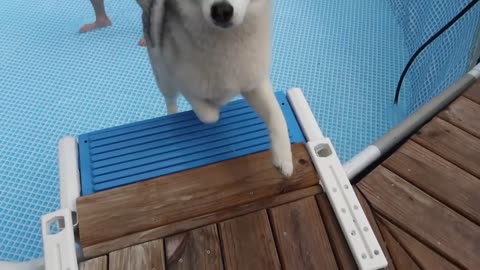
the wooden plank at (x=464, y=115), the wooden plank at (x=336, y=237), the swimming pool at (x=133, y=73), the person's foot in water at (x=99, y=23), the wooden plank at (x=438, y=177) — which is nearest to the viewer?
the wooden plank at (x=336, y=237)

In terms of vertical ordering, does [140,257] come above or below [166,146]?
below

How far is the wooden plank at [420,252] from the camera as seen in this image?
0.93 meters

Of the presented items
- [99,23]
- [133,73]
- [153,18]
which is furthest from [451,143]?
[99,23]

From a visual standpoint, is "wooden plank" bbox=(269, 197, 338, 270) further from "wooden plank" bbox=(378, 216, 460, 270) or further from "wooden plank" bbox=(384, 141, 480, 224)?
"wooden plank" bbox=(384, 141, 480, 224)

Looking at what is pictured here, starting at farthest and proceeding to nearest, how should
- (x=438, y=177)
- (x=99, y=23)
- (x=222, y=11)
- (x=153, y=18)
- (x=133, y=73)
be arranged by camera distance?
(x=99, y=23) → (x=133, y=73) → (x=438, y=177) → (x=153, y=18) → (x=222, y=11)

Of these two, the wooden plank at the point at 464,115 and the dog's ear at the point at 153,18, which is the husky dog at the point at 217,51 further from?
the wooden plank at the point at 464,115

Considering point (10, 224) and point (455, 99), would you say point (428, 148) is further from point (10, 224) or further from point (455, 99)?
point (10, 224)

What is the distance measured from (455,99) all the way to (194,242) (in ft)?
3.01

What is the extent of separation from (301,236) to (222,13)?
55cm

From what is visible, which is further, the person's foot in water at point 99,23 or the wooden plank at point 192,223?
the person's foot in water at point 99,23

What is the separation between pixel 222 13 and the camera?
72cm

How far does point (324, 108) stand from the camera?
1923mm

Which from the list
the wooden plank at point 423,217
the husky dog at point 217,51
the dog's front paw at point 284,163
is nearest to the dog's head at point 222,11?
the husky dog at point 217,51

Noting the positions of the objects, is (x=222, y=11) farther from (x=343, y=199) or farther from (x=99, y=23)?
(x=99, y=23)
